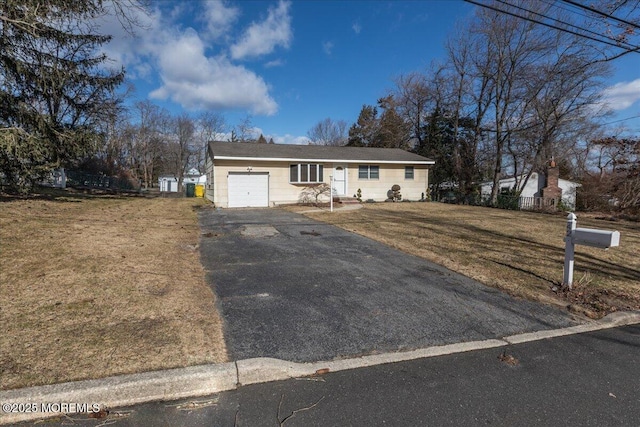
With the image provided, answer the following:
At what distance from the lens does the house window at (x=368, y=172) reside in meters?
20.6

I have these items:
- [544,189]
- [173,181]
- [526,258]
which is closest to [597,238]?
[526,258]

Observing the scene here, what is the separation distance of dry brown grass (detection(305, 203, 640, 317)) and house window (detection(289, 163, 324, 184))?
25.8 feet

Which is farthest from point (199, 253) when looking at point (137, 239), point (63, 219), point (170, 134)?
point (170, 134)

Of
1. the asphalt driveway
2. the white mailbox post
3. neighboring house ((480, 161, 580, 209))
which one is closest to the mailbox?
the white mailbox post

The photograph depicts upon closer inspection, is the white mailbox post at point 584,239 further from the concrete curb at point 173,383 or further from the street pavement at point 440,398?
the concrete curb at point 173,383

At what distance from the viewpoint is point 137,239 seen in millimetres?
7039

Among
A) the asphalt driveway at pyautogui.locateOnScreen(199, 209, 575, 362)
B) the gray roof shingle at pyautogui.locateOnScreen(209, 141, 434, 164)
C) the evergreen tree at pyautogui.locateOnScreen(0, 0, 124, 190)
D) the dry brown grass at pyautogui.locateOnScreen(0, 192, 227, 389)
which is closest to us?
the dry brown grass at pyautogui.locateOnScreen(0, 192, 227, 389)

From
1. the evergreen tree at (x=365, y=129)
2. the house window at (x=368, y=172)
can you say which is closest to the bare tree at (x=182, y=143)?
the evergreen tree at (x=365, y=129)

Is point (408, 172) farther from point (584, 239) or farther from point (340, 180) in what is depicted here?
point (584, 239)

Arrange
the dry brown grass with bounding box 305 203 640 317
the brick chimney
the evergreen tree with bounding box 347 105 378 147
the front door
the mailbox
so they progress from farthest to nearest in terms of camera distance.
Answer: the evergreen tree with bounding box 347 105 378 147
the brick chimney
the front door
the dry brown grass with bounding box 305 203 640 317
the mailbox

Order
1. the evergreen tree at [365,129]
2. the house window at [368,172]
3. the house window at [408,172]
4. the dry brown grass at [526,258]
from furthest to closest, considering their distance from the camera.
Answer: the evergreen tree at [365,129] → the house window at [408,172] → the house window at [368,172] → the dry brown grass at [526,258]

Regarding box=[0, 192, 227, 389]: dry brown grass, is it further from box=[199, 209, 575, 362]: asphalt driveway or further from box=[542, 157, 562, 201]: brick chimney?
box=[542, 157, 562, 201]: brick chimney

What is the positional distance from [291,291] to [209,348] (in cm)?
169

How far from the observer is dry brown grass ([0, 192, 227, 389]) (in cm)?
251
